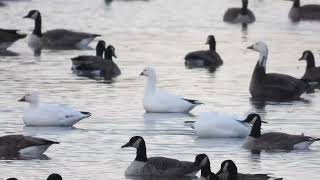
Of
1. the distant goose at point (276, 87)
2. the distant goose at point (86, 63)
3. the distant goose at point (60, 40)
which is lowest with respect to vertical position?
the distant goose at point (60, 40)

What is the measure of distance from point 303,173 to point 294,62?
14721mm

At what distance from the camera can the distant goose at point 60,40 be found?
3584cm

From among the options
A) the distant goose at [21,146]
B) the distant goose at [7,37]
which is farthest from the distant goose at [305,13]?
the distant goose at [21,146]

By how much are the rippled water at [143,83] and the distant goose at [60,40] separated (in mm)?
513

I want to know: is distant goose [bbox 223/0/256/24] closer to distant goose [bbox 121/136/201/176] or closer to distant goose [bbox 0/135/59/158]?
distant goose [bbox 0/135/59/158]

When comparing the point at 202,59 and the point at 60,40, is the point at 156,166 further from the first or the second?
the point at 60,40

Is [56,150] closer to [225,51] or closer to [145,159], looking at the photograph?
[145,159]

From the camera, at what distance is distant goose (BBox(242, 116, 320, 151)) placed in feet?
65.3

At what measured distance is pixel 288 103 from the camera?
25844 mm

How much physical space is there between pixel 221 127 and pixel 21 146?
343 centimetres

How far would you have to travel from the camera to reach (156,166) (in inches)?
705

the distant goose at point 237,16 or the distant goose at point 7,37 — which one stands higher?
the distant goose at point 7,37

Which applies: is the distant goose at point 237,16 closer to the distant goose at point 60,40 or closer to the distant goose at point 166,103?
the distant goose at point 60,40

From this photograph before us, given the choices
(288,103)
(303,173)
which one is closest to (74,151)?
(303,173)
